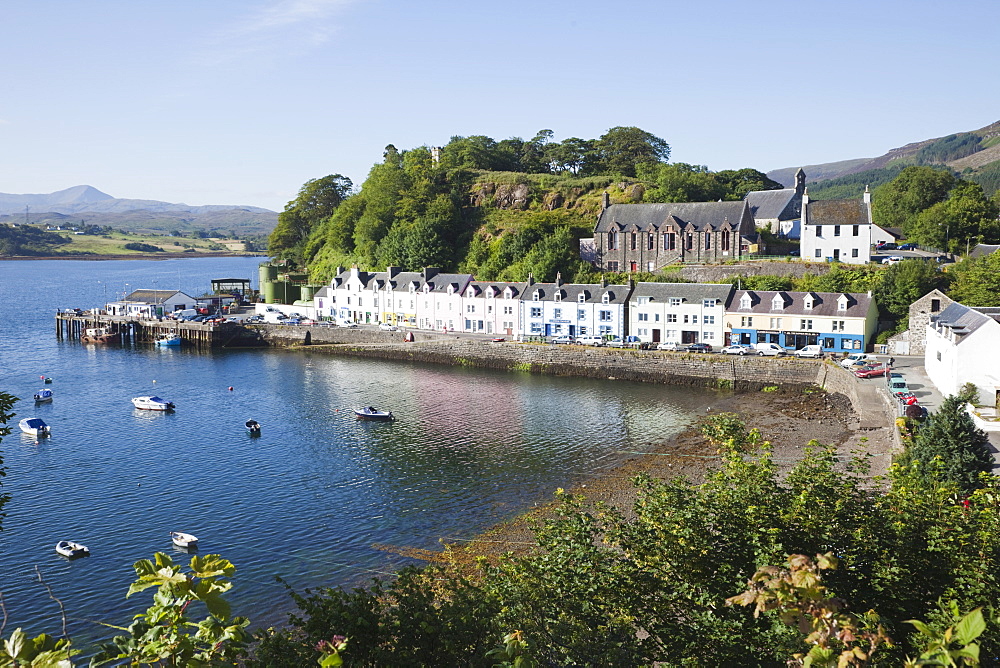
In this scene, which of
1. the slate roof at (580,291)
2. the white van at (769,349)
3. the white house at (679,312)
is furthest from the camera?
the slate roof at (580,291)

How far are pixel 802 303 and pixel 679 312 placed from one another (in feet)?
28.8

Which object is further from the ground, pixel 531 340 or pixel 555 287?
pixel 555 287

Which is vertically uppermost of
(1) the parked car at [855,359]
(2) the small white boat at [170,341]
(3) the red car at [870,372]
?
(1) the parked car at [855,359]

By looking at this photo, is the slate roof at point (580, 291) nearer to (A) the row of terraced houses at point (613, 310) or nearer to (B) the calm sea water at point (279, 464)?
(A) the row of terraced houses at point (613, 310)

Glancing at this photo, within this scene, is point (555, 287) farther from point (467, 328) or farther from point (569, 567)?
point (569, 567)

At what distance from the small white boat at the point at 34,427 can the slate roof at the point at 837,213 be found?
57.6 metres

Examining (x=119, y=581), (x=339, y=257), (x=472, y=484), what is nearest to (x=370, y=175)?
(x=339, y=257)

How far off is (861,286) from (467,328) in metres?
32.1

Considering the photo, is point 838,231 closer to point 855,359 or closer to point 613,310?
point 855,359

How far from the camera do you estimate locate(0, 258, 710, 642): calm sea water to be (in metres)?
24.6

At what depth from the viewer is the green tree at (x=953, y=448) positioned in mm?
21495

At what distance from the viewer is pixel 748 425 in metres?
40.5

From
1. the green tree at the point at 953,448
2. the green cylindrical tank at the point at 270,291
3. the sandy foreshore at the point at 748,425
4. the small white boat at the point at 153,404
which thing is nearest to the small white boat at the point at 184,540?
the sandy foreshore at the point at 748,425

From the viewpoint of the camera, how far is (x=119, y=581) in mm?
23516
